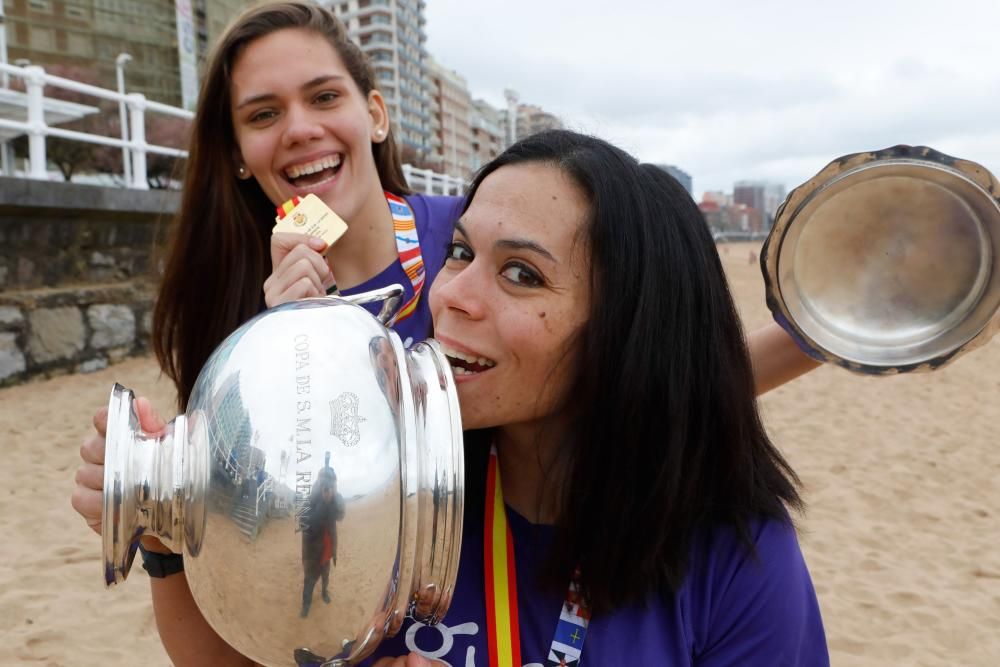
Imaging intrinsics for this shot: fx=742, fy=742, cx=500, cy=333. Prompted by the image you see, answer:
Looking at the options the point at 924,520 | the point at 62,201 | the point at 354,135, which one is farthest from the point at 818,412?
the point at 62,201

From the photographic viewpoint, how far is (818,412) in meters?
7.65

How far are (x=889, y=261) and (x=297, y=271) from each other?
3.63 ft

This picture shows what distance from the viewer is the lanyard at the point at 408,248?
2135mm

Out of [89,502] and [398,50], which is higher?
[398,50]

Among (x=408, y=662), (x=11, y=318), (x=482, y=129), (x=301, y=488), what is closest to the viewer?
(x=301, y=488)

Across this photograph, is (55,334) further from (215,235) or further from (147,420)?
(147,420)

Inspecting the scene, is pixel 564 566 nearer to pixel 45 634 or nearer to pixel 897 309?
pixel 897 309

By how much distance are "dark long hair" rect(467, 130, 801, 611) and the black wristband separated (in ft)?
2.19

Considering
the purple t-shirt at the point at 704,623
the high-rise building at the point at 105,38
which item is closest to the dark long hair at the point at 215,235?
the purple t-shirt at the point at 704,623

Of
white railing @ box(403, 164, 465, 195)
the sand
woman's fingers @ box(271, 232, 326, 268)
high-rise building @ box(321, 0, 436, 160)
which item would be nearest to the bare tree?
white railing @ box(403, 164, 465, 195)

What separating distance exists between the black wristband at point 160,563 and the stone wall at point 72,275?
4938 millimetres

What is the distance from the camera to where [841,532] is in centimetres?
475

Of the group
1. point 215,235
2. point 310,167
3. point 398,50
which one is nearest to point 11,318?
point 215,235

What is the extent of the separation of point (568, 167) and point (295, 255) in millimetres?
570
